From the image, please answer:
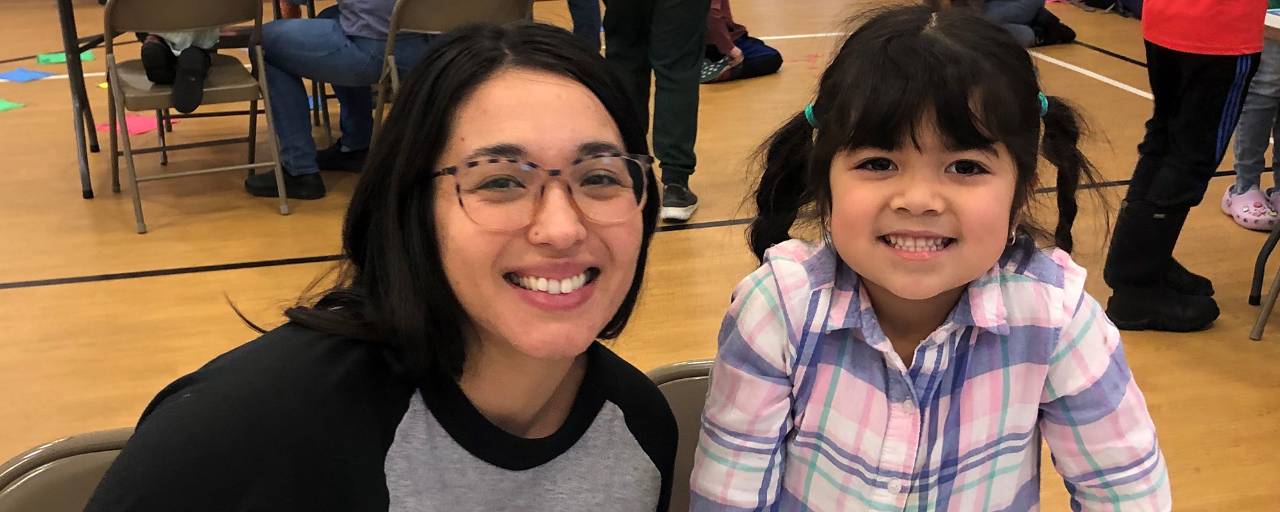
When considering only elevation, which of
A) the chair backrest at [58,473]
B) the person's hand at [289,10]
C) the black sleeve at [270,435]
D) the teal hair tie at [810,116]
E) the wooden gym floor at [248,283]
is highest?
the teal hair tie at [810,116]

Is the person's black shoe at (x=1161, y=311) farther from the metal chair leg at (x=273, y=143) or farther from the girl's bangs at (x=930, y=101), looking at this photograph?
the metal chair leg at (x=273, y=143)

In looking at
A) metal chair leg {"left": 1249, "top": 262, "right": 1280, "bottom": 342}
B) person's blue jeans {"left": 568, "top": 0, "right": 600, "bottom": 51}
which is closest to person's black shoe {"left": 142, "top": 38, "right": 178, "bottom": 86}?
person's blue jeans {"left": 568, "top": 0, "right": 600, "bottom": 51}

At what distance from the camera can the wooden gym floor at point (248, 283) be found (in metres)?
2.42

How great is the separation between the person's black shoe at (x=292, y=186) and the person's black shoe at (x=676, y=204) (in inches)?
50.2

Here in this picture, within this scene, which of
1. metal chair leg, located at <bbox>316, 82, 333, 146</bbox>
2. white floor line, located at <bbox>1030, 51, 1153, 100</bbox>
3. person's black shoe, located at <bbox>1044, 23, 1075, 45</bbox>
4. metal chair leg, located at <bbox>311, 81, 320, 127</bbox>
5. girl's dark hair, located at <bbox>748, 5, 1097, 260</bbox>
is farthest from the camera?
person's black shoe, located at <bbox>1044, 23, 1075, 45</bbox>

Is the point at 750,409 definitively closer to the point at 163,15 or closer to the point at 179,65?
the point at 163,15

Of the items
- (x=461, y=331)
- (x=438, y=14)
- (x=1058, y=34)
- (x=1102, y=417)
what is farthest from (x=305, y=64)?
(x=1058, y=34)

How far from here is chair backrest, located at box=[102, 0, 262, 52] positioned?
3.34m

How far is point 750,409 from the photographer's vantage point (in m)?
1.20

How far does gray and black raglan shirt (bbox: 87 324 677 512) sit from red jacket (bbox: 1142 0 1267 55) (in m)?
1.86

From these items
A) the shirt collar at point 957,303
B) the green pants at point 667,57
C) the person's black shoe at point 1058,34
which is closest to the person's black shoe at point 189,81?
the green pants at point 667,57

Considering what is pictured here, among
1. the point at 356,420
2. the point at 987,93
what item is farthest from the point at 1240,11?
the point at 356,420

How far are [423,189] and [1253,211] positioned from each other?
3307 mm

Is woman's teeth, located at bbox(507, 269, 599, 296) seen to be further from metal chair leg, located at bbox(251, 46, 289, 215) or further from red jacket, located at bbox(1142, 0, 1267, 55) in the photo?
metal chair leg, located at bbox(251, 46, 289, 215)
